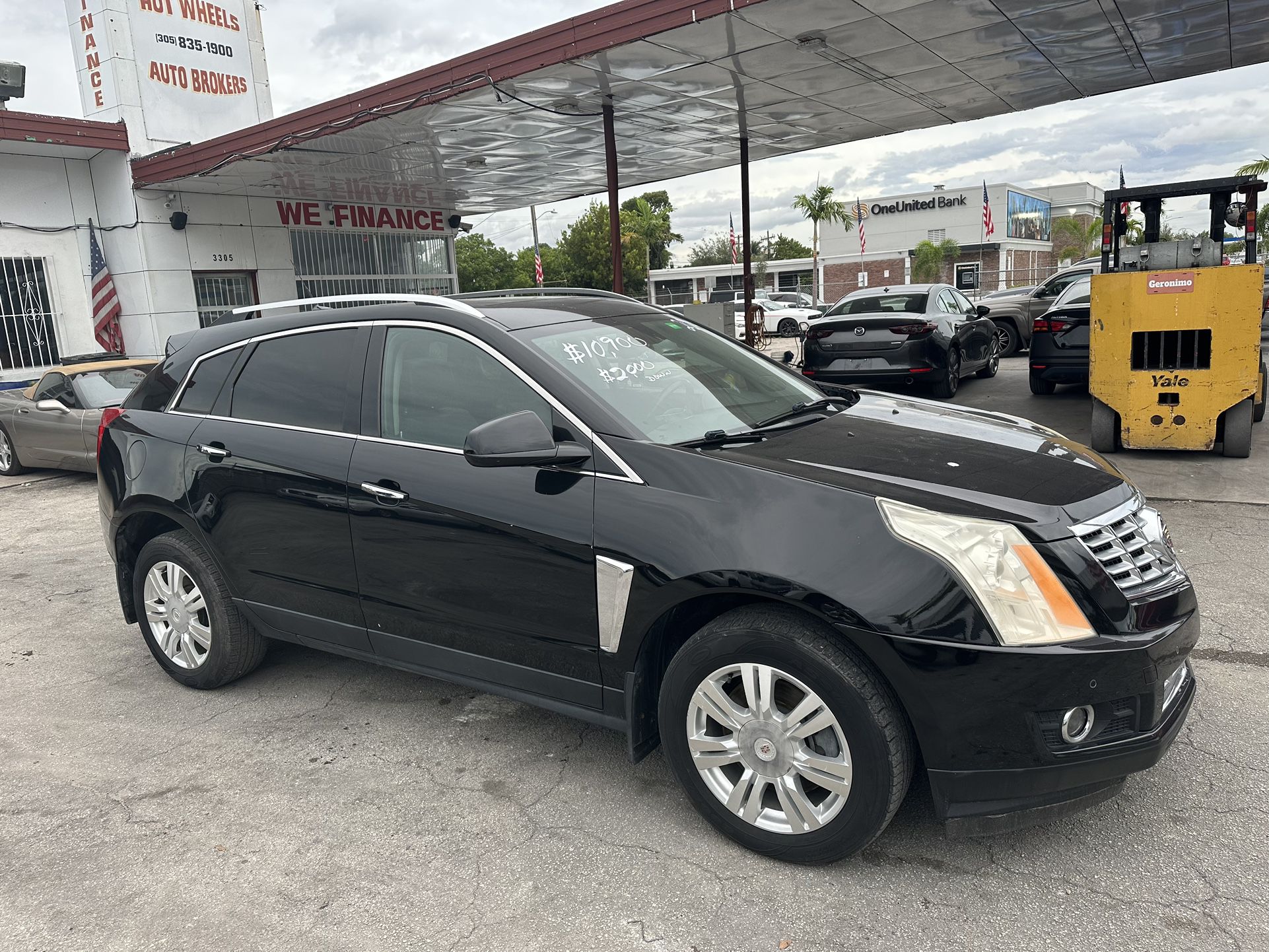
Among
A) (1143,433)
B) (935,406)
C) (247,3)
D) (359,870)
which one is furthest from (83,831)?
(247,3)

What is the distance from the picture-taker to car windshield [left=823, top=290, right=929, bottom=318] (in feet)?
39.5

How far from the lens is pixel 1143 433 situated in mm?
8227

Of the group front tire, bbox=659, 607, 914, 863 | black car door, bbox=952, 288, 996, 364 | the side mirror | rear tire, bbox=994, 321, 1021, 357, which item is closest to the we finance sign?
black car door, bbox=952, 288, 996, 364

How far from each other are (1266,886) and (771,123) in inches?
455

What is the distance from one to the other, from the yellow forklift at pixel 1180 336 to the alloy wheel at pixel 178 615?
7.57 meters

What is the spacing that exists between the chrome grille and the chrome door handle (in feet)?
7.45

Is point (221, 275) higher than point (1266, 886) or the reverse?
higher

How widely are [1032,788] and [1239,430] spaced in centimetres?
693

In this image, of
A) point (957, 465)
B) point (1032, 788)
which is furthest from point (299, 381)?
point (1032, 788)

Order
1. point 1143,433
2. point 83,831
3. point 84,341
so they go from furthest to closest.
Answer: point 84,341 < point 1143,433 < point 83,831

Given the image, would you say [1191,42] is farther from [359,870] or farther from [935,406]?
[359,870]

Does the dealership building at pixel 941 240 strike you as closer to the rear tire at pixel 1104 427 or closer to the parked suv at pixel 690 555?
the rear tire at pixel 1104 427

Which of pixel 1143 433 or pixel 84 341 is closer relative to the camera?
pixel 1143 433

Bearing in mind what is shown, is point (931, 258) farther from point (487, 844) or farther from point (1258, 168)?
point (487, 844)
